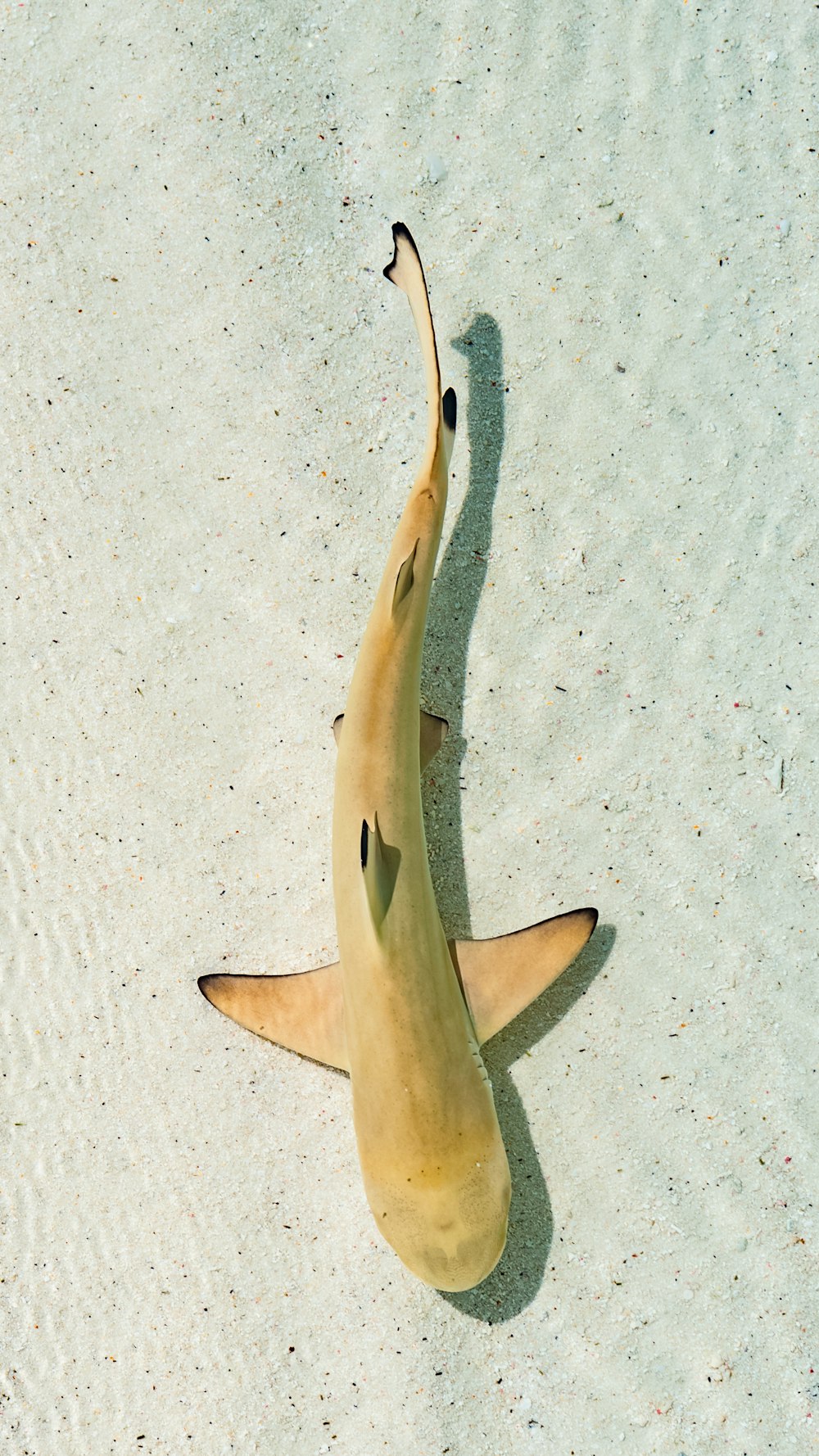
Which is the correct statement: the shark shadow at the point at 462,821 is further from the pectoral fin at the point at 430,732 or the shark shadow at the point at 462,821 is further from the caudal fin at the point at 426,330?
the caudal fin at the point at 426,330

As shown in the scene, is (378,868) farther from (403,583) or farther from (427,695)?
(427,695)

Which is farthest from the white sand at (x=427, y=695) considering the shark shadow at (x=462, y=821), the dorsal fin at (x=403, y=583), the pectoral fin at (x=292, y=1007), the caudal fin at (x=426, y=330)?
the dorsal fin at (x=403, y=583)

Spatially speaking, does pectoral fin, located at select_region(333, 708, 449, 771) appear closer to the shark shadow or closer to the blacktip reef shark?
the shark shadow

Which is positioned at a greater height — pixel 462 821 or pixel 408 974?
pixel 462 821

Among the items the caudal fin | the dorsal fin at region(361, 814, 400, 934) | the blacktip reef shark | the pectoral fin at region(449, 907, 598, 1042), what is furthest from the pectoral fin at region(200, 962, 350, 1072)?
the caudal fin

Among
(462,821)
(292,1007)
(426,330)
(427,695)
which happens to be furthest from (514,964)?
(426,330)
